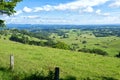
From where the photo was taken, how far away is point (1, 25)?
1383 inches

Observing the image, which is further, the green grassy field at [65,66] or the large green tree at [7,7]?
the large green tree at [7,7]

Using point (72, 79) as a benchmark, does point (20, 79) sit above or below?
above

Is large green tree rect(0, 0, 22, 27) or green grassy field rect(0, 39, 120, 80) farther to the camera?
large green tree rect(0, 0, 22, 27)

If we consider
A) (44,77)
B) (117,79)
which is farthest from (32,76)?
(117,79)

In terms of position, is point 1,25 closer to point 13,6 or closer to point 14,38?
point 13,6

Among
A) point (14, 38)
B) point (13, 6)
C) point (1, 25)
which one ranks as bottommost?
point (14, 38)

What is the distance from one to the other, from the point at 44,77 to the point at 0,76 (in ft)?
6.96

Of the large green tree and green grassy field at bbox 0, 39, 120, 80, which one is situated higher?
the large green tree

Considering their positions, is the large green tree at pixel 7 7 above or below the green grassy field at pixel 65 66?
above

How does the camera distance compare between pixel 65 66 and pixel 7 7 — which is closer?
pixel 65 66

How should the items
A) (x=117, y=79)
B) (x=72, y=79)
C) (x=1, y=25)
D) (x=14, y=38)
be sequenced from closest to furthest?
(x=72, y=79) → (x=117, y=79) → (x=1, y=25) → (x=14, y=38)

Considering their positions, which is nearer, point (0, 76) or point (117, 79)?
point (0, 76)

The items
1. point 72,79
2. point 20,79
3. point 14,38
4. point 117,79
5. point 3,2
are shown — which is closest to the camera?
point 20,79

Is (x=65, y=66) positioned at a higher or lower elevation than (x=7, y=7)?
lower
